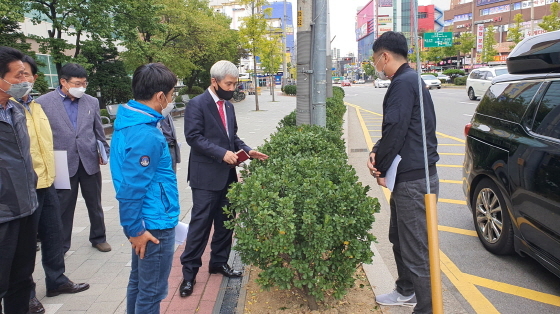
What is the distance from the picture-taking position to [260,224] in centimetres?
281

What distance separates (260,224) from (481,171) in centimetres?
278

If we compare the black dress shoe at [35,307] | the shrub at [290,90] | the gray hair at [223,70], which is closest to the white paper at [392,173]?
the gray hair at [223,70]

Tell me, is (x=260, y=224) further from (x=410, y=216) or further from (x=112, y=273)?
(x=112, y=273)

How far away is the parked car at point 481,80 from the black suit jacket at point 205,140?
2187 centimetres

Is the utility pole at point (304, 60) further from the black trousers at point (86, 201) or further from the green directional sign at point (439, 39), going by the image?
the green directional sign at point (439, 39)

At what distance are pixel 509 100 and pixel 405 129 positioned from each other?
2223mm

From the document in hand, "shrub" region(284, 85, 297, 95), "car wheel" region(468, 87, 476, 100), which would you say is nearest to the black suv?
the document in hand

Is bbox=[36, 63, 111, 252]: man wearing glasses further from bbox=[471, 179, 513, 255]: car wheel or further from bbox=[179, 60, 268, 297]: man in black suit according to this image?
bbox=[471, 179, 513, 255]: car wheel

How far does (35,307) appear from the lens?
3.42 metres

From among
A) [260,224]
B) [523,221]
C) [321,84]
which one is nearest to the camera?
[260,224]

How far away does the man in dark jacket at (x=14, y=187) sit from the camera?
2.63 m

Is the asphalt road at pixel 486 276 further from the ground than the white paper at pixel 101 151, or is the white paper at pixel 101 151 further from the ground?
the white paper at pixel 101 151

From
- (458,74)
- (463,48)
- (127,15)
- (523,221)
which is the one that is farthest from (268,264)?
(463,48)

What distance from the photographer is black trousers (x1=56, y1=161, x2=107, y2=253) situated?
164 inches
